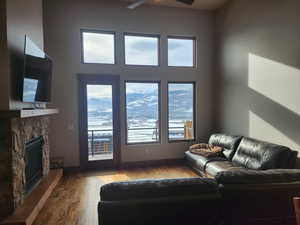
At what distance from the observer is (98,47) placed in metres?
4.92

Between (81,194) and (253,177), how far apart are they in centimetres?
289

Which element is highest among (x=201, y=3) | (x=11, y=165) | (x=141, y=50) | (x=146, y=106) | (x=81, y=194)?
(x=201, y=3)

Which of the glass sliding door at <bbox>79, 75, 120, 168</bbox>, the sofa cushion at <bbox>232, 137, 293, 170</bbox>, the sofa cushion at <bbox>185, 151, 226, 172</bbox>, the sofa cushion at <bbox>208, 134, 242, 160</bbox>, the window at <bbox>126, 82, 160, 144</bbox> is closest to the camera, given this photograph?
the sofa cushion at <bbox>232, 137, 293, 170</bbox>

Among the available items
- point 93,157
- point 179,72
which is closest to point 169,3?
point 179,72

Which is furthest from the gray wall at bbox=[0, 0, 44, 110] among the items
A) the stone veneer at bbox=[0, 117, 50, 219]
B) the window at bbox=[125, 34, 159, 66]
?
the window at bbox=[125, 34, 159, 66]

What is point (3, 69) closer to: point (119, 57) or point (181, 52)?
point (119, 57)

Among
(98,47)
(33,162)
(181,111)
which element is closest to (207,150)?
(181,111)

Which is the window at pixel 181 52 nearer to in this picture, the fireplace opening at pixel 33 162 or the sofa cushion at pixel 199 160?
the sofa cushion at pixel 199 160

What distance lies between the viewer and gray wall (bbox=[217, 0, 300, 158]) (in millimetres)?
3307

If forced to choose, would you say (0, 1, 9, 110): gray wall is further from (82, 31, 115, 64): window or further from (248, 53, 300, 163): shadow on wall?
(248, 53, 300, 163): shadow on wall

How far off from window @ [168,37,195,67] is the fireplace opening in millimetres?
3621

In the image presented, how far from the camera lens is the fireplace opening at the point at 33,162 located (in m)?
3.15

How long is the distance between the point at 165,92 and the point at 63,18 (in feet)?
9.88

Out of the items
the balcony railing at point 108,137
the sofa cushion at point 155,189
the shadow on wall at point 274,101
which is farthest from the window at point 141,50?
the sofa cushion at point 155,189
